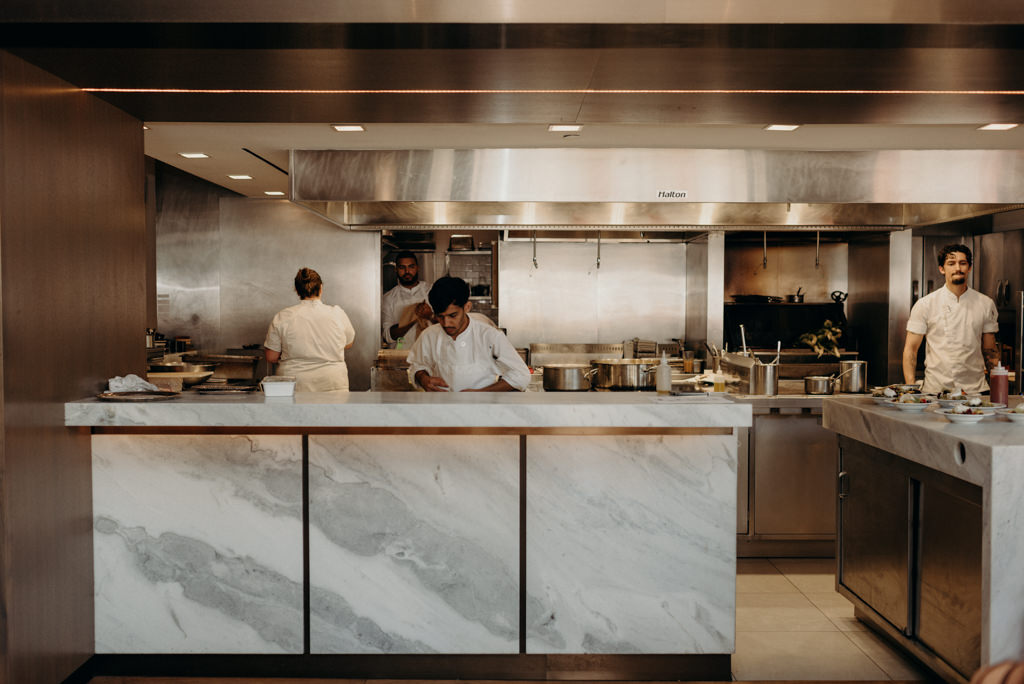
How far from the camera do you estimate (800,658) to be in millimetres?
3223

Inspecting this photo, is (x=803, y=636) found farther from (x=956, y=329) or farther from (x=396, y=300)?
(x=396, y=300)

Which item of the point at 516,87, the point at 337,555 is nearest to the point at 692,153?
the point at 516,87

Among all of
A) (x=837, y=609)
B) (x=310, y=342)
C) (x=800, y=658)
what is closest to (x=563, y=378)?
(x=310, y=342)

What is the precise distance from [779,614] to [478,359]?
1967mm

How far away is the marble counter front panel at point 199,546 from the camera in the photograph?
303 centimetres

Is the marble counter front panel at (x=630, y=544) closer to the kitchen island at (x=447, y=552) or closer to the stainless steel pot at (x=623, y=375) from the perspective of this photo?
the kitchen island at (x=447, y=552)

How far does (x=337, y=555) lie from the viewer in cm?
302

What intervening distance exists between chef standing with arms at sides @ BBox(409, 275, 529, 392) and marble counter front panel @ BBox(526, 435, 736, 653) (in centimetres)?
103

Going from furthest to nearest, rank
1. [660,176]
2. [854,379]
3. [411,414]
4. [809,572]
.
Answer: [854,379], [660,176], [809,572], [411,414]

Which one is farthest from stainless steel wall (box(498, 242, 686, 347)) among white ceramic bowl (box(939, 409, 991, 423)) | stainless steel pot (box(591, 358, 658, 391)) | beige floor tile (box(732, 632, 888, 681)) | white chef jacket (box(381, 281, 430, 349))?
white ceramic bowl (box(939, 409, 991, 423))

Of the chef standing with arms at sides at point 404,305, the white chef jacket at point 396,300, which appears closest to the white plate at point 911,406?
the chef standing with arms at sides at point 404,305

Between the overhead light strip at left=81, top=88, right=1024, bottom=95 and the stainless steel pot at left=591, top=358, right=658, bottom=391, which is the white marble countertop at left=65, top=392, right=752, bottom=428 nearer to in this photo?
the overhead light strip at left=81, top=88, right=1024, bottom=95

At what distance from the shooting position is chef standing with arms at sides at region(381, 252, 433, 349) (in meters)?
6.95

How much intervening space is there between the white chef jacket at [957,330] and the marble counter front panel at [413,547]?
3.51 meters
